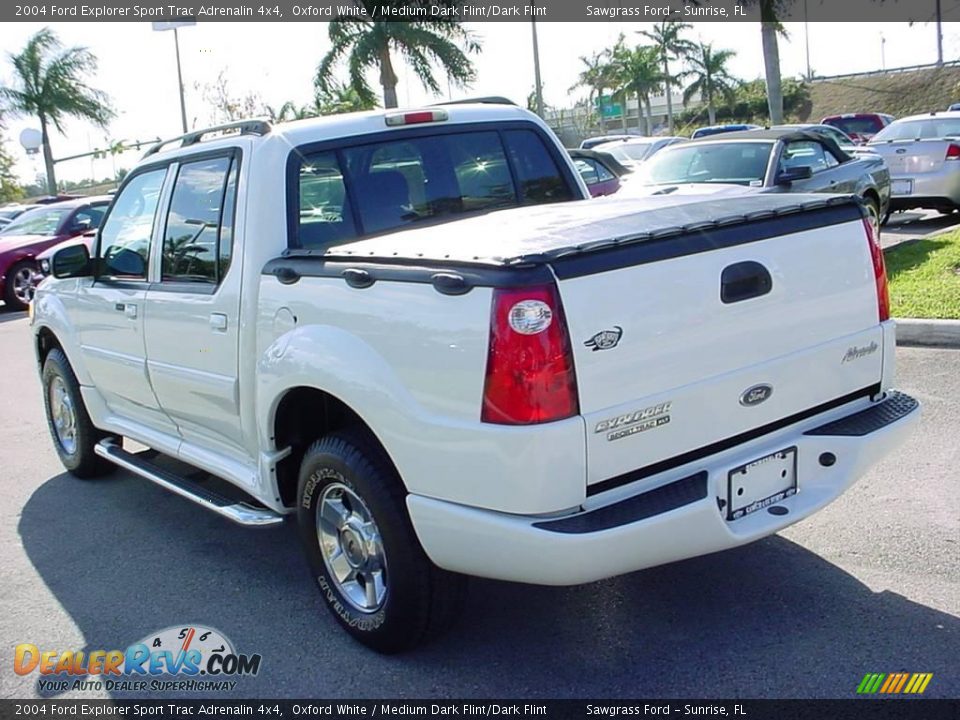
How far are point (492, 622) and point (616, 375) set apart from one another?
4.48ft

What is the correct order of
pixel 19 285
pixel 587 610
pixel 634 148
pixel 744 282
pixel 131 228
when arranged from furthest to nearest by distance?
pixel 634 148
pixel 19 285
pixel 131 228
pixel 587 610
pixel 744 282

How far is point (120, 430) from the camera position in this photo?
221 inches

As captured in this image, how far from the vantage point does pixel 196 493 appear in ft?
15.1

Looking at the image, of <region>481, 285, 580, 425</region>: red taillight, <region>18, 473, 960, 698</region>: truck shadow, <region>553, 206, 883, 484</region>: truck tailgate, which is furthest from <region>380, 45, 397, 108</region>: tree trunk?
<region>481, 285, 580, 425</region>: red taillight

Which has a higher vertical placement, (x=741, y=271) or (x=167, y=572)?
(x=741, y=271)

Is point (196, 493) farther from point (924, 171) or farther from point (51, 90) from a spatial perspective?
point (51, 90)

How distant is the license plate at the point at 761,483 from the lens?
339 cm

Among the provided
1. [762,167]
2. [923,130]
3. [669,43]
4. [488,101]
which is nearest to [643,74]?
[669,43]

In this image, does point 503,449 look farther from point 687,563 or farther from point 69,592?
point 69,592

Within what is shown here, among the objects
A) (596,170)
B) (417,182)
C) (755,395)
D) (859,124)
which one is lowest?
(755,395)

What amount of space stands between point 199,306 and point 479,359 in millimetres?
Answer: 1867

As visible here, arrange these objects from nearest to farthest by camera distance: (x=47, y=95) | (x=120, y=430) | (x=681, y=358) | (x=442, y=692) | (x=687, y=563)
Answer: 1. (x=681, y=358)
2. (x=442, y=692)
3. (x=687, y=563)
4. (x=120, y=430)
5. (x=47, y=95)

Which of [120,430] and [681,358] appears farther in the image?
[120,430]

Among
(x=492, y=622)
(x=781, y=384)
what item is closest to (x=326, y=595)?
(x=492, y=622)
